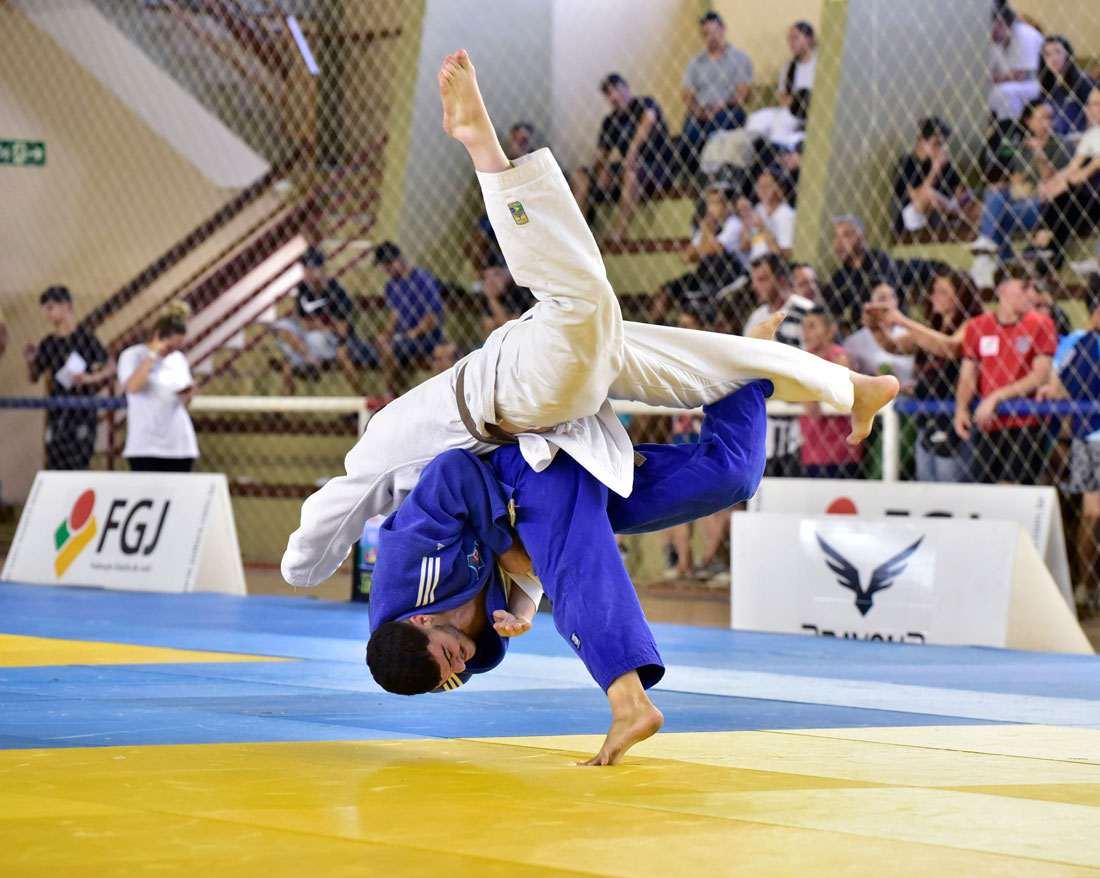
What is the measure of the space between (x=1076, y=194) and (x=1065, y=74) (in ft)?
3.41

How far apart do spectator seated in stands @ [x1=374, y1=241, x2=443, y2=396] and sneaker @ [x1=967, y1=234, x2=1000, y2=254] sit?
140 inches

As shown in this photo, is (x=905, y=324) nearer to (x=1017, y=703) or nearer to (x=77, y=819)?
(x=1017, y=703)

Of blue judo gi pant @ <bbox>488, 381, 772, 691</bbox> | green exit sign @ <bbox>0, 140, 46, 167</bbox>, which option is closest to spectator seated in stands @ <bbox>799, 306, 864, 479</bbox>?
blue judo gi pant @ <bbox>488, 381, 772, 691</bbox>

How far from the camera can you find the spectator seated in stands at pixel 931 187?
9.44m

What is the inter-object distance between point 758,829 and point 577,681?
2567 mm

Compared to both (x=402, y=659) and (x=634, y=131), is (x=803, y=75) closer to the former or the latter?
(x=634, y=131)

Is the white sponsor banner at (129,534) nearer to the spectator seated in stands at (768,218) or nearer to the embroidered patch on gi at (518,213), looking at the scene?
the spectator seated in stands at (768,218)

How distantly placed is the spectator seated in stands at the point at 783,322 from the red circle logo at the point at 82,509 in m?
4.15

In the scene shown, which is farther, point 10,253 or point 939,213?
point 10,253

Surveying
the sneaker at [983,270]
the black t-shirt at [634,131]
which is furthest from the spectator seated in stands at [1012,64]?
the black t-shirt at [634,131]

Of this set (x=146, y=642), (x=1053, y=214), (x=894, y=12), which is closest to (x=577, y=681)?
(x=146, y=642)

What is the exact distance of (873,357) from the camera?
8.42 m

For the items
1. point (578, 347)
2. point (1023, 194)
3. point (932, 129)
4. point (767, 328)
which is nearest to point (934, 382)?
point (1023, 194)

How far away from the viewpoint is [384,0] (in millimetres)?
13086
